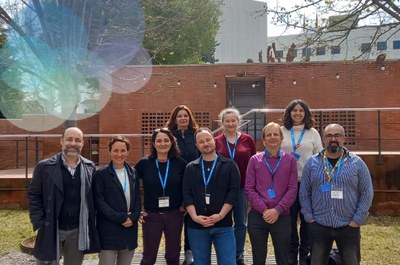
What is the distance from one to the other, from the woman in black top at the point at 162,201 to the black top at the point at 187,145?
384 millimetres

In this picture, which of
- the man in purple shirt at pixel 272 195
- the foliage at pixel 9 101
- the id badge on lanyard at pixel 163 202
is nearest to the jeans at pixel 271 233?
the man in purple shirt at pixel 272 195

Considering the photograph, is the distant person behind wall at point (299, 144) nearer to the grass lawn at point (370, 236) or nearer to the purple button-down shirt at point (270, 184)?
the purple button-down shirt at point (270, 184)

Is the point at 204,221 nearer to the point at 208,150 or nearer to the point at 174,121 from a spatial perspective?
the point at 208,150

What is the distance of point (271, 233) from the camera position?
14.6 feet

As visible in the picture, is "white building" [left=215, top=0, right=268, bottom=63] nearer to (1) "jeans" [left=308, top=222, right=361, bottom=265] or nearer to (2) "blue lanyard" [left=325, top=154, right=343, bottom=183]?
(2) "blue lanyard" [left=325, top=154, right=343, bottom=183]

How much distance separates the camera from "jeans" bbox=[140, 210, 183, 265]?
4.55m

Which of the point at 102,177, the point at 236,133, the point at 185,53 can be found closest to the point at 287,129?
the point at 236,133

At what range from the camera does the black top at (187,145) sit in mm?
5020

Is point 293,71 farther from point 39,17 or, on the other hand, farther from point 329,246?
point 329,246

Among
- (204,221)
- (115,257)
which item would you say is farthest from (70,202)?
(204,221)

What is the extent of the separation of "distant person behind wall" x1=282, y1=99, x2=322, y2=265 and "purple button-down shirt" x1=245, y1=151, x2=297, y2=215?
425 mm

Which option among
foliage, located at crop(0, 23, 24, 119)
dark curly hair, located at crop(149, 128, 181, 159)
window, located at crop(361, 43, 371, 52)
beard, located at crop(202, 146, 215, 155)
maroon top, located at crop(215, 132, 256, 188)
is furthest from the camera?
foliage, located at crop(0, 23, 24, 119)

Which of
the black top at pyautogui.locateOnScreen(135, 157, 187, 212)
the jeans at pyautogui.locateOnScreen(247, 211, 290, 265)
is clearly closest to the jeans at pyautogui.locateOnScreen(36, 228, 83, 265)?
the black top at pyautogui.locateOnScreen(135, 157, 187, 212)

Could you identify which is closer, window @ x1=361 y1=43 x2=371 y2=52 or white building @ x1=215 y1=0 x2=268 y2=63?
window @ x1=361 y1=43 x2=371 y2=52
